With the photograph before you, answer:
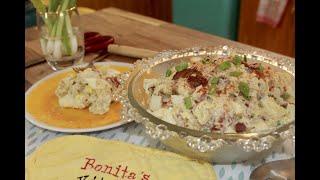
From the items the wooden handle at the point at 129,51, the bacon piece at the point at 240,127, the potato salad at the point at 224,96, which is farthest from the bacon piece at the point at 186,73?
the wooden handle at the point at 129,51

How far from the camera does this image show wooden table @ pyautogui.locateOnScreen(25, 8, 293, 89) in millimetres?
1201

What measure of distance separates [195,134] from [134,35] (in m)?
0.80

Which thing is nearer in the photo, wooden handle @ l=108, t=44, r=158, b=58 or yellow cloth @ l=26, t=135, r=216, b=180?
yellow cloth @ l=26, t=135, r=216, b=180

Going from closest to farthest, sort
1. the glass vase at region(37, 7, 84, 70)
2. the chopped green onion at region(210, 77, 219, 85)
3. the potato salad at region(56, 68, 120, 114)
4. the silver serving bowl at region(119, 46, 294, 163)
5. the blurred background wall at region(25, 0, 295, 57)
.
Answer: the silver serving bowl at region(119, 46, 294, 163), the chopped green onion at region(210, 77, 219, 85), the potato salad at region(56, 68, 120, 114), the glass vase at region(37, 7, 84, 70), the blurred background wall at region(25, 0, 295, 57)

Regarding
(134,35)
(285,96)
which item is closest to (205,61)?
(285,96)

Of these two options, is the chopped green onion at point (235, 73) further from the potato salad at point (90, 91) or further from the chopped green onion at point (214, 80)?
the potato salad at point (90, 91)

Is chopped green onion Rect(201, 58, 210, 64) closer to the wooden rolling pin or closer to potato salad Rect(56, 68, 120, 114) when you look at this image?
potato salad Rect(56, 68, 120, 114)

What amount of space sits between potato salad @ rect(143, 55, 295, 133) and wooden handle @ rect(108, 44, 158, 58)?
329 millimetres

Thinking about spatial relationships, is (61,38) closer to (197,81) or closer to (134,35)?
(134,35)

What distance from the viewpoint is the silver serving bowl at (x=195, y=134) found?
0.62 m

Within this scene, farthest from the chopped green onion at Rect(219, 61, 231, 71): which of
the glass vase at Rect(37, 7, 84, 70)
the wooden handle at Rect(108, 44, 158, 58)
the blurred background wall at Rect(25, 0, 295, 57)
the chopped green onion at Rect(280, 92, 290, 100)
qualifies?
the blurred background wall at Rect(25, 0, 295, 57)

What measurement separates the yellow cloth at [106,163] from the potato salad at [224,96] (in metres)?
0.07
